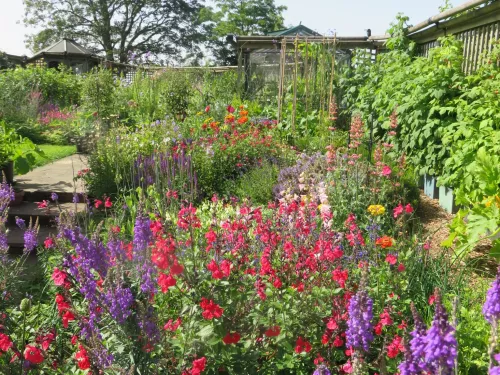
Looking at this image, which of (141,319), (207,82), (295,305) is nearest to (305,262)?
(295,305)

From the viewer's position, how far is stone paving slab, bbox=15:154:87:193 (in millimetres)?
6199

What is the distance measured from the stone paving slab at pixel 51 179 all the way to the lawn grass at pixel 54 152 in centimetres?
20

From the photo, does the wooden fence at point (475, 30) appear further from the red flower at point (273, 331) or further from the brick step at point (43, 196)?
the brick step at point (43, 196)

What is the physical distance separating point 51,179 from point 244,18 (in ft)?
105

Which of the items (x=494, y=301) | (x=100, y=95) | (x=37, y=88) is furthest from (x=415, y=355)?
(x=37, y=88)

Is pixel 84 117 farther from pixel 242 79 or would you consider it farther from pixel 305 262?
pixel 305 262

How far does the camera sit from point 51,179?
6828mm

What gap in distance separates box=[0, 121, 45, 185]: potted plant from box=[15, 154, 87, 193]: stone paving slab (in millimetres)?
353

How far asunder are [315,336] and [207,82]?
11025mm

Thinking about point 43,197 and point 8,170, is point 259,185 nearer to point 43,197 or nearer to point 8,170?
point 43,197

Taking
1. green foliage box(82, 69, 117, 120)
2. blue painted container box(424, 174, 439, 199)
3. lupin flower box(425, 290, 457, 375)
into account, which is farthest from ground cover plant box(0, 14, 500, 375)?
green foliage box(82, 69, 117, 120)

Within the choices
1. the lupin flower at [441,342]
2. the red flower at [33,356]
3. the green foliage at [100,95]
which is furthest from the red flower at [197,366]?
the green foliage at [100,95]

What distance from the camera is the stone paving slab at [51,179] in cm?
620

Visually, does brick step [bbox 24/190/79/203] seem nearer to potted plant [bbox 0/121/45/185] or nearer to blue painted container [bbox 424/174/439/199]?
potted plant [bbox 0/121/45/185]
